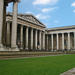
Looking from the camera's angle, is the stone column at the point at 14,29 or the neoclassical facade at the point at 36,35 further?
the neoclassical facade at the point at 36,35

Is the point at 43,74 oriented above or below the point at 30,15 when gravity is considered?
below

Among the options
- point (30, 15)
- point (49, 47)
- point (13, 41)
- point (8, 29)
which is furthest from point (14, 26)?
point (49, 47)

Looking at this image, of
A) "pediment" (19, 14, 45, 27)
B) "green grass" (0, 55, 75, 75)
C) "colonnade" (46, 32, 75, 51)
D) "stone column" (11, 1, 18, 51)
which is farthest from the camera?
"colonnade" (46, 32, 75, 51)

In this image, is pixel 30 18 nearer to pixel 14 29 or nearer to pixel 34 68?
pixel 14 29

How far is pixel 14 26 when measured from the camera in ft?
129

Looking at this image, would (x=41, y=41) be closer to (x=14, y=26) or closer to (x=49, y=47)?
(x=49, y=47)

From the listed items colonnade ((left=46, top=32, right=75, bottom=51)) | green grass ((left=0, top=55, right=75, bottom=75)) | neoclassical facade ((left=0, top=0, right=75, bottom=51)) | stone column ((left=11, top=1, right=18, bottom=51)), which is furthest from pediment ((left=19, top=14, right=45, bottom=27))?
green grass ((left=0, top=55, right=75, bottom=75))

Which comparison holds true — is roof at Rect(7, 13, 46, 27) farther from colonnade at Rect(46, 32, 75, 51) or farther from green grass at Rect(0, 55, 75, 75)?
green grass at Rect(0, 55, 75, 75)

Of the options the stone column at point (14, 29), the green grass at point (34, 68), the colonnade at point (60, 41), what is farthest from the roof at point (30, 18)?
the green grass at point (34, 68)

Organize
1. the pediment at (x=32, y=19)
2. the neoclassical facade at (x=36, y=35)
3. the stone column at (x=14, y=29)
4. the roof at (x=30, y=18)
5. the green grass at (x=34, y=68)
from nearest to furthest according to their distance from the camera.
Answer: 1. the green grass at (x=34, y=68)
2. the stone column at (x=14, y=29)
3. the neoclassical facade at (x=36, y=35)
4. the roof at (x=30, y=18)
5. the pediment at (x=32, y=19)

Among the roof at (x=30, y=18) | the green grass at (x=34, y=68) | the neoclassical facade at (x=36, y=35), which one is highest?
the roof at (x=30, y=18)

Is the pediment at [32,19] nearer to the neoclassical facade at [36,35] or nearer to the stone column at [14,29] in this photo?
the neoclassical facade at [36,35]

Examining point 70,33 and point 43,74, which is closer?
point 43,74

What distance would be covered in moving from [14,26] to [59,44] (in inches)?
2529
